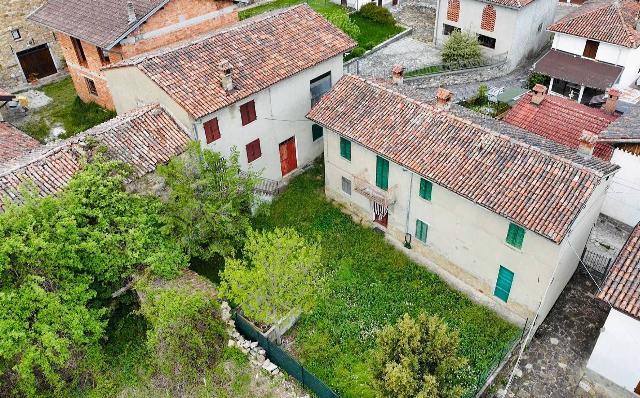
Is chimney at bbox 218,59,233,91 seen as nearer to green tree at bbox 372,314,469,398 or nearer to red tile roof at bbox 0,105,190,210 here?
red tile roof at bbox 0,105,190,210

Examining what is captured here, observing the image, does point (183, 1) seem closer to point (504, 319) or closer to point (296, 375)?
point (296, 375)

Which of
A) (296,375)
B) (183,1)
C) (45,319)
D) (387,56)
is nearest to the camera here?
(45,319)

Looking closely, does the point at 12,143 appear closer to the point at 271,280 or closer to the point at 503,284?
the point at 271,280

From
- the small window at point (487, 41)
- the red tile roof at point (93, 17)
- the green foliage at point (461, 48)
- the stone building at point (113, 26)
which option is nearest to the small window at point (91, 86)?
the stone building at point (113, 26)

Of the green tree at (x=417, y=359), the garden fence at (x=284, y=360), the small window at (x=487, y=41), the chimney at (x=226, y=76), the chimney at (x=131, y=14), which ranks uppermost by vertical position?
the chimney at (x=131, y=14)

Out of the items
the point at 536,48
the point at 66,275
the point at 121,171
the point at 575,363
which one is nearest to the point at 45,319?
the point at 66,275

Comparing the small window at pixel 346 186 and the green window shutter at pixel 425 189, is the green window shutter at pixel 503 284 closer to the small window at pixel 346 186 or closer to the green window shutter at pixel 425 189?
the green window shutter at pixel 425 189
